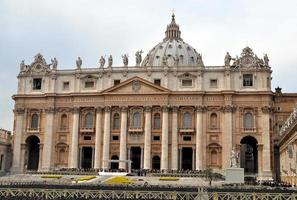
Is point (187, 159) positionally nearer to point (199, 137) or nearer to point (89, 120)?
point (199, 137)

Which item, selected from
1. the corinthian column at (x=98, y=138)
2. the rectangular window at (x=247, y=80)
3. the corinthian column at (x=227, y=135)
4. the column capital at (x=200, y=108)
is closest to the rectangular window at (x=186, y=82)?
the column capital at (x=200, y=108)

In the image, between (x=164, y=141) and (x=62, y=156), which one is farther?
(x=62, y=156)

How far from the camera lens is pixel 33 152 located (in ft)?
320

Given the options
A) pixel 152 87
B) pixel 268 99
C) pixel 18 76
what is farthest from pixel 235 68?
pixel 18 76

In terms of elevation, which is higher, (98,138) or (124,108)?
(124,108)

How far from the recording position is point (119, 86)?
Answer: 88375mm

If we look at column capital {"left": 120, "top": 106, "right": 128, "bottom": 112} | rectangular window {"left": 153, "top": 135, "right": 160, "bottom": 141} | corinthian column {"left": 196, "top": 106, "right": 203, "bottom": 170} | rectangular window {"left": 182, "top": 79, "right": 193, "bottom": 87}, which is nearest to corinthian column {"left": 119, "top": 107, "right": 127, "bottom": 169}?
column capital {"left": 120, "top": 106, "right": 128, "bottom": 112}

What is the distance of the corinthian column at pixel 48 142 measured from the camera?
88.9 m

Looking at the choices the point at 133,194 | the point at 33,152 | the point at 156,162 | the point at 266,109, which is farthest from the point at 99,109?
the point at 133,194

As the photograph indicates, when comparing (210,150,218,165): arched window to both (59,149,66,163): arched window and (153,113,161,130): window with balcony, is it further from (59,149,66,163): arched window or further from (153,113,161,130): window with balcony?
(59,149,66,163): arched window

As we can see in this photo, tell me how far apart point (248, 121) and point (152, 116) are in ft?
60.9

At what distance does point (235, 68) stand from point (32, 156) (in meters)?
47.1

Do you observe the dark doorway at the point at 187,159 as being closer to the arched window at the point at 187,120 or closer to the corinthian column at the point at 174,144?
the corinthian column at the point at 174,144

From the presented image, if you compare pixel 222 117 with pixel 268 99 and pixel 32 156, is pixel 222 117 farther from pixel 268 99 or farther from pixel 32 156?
pixel 32 156
